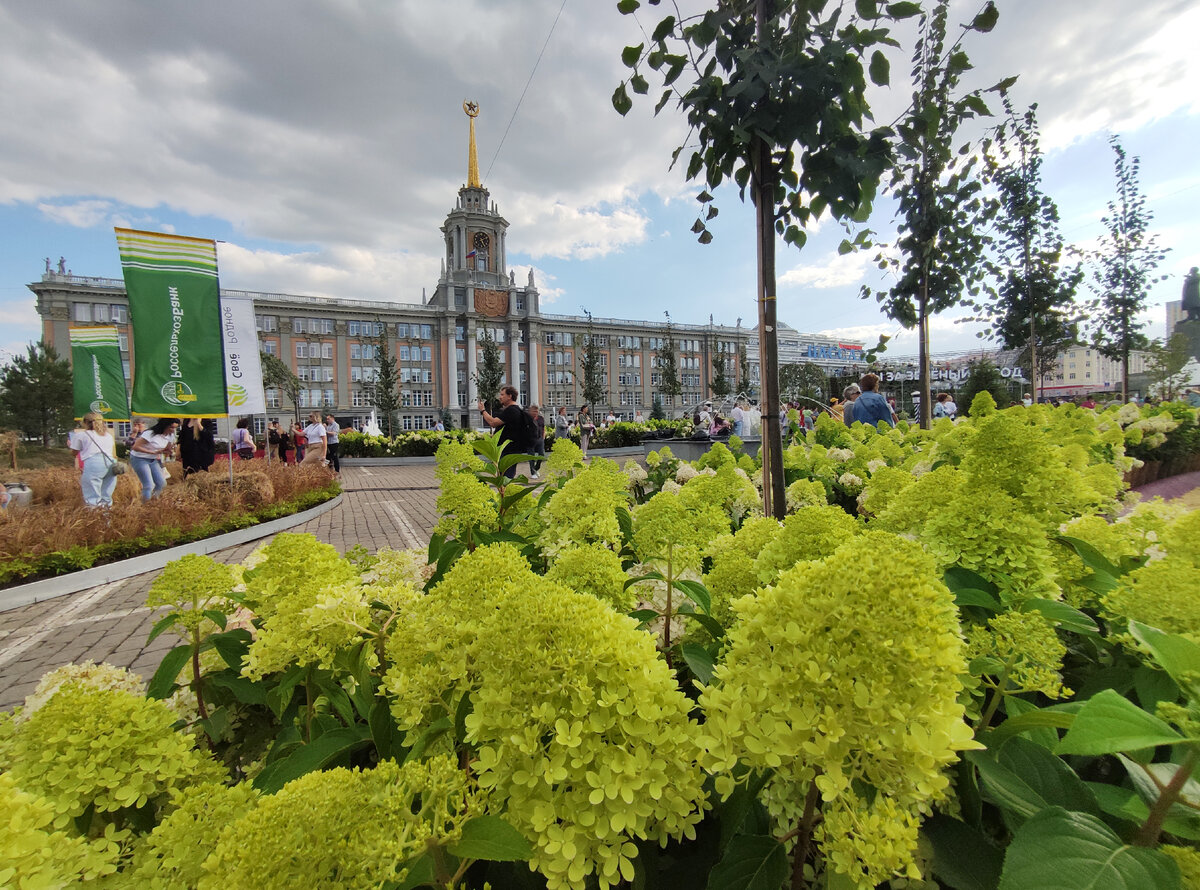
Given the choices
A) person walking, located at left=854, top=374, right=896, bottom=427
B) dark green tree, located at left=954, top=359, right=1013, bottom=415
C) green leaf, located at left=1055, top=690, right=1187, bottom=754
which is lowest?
green leaf, located at left=1055, top=690, right=1187, bottom=754

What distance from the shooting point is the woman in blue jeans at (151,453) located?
9.35 metres

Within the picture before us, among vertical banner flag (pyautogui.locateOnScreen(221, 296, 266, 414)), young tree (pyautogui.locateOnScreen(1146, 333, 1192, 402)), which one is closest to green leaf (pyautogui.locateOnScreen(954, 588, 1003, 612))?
vertical banner flag (pyautogui.locateOnScreen(221, 296, 266, 414))

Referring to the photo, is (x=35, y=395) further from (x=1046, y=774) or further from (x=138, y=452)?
(x=1046, y=774)

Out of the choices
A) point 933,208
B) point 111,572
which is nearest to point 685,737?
point 933,208

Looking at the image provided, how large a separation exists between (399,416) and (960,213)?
76468 millimetres

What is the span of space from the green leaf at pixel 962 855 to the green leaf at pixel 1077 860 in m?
0.15

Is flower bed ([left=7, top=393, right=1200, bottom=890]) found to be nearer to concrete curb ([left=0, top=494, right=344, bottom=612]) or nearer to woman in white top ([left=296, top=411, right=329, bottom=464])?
concrete curb ([left=0, top=494, right=344, bottom=612])

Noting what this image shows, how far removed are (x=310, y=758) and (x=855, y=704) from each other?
1.00 metres

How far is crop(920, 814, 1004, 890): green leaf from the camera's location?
2.56 feet

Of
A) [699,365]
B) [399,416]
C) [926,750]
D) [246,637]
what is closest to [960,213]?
[926,750]

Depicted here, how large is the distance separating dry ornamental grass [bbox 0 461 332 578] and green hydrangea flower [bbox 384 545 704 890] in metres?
7.70

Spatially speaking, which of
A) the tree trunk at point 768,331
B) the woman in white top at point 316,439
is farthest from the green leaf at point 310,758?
the woman in white top at point 316,439

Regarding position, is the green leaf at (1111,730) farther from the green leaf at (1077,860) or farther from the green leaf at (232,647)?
the green leaf at (232,647)

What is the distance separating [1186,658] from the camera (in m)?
0.76
